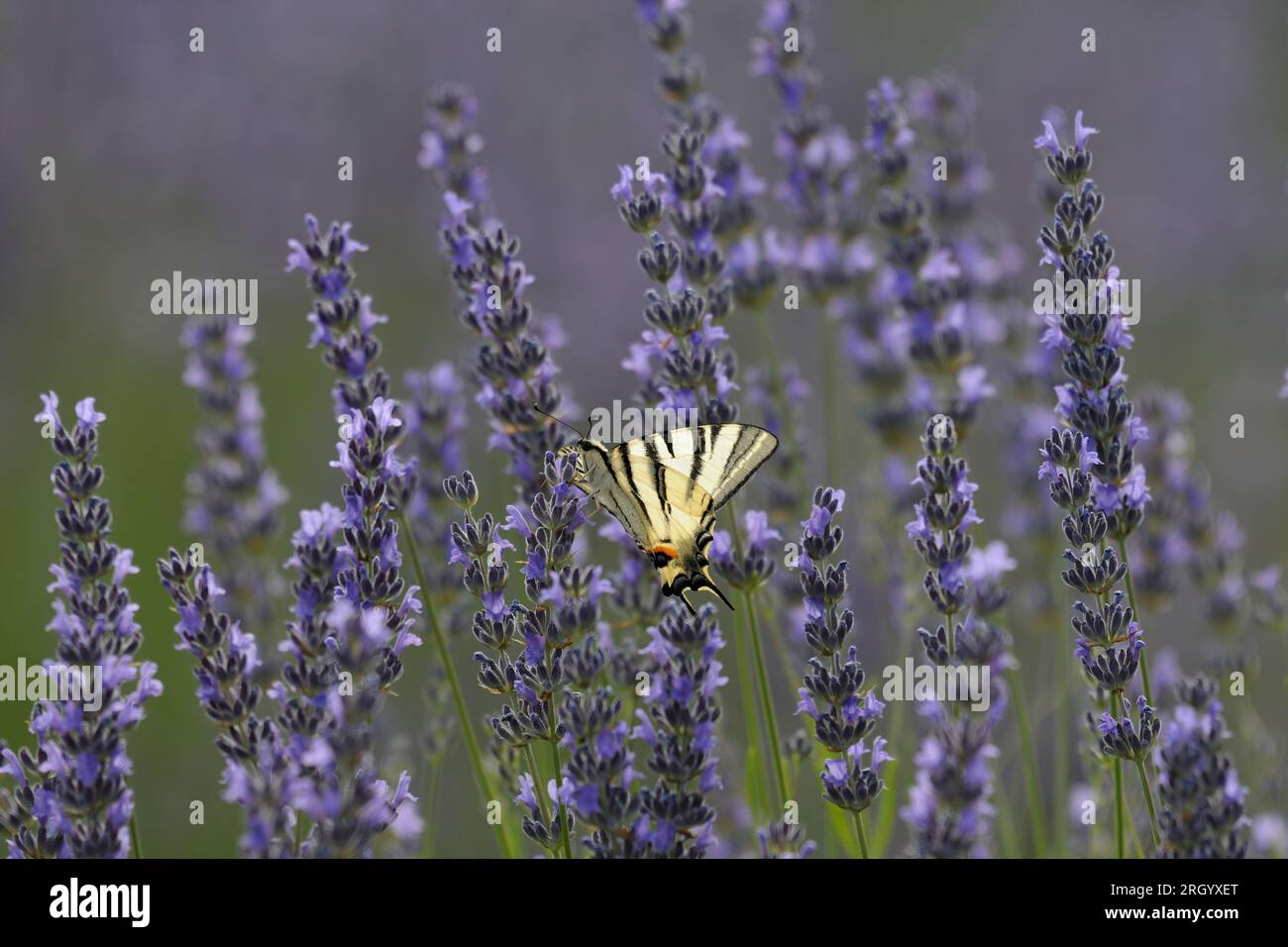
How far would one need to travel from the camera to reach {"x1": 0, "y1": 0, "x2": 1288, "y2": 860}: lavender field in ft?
6.03

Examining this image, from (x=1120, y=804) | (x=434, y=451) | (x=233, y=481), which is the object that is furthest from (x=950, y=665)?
(x=233, y=481)

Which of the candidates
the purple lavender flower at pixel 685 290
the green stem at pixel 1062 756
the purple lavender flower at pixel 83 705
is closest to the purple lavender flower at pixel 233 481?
the purple lavender flower at pixel 83 705

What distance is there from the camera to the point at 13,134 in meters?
5.71

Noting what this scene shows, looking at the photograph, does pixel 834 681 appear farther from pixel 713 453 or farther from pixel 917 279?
pixel 917 279

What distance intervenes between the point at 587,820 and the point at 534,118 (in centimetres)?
545

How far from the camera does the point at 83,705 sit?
173 cm

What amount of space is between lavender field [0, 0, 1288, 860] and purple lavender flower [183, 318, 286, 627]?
0.03ft

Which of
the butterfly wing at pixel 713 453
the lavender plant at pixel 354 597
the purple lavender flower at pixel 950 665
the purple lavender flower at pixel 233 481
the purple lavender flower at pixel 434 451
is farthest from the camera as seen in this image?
the purple lavender flower at pixel 233 481

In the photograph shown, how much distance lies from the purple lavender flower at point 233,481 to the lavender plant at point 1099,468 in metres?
1.83

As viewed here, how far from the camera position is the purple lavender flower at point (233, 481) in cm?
291

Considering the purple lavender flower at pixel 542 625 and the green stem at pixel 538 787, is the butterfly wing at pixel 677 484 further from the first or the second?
the green stem at pixel 538 787

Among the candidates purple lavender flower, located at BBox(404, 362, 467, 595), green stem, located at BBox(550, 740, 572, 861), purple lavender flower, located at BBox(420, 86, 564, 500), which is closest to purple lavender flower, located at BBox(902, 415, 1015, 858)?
green stem, located at BBox(550, 740, 572, 861)
